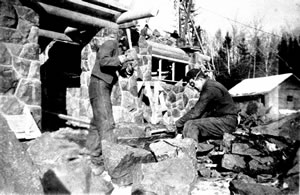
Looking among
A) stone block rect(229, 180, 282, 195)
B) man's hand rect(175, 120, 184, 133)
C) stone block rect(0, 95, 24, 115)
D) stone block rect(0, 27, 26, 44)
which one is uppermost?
stone block rect(0, 27, 26, 44)

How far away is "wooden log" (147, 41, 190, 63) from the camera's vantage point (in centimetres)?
1241

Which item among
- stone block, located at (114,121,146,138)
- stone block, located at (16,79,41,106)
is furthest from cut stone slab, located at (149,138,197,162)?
stone block, located at (16,79,41,106)

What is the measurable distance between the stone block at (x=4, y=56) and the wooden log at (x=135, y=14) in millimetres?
2620

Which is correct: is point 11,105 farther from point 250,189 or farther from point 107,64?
point 250,189

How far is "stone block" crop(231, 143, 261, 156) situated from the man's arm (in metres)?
1.14

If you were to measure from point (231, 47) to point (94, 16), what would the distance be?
28032 mm

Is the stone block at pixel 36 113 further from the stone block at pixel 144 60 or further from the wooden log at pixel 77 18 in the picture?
the stone block at pixel 144 60

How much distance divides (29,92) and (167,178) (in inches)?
115

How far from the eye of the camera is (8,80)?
4488 millimetres

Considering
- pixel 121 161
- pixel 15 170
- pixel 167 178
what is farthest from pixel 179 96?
pixel 15 170

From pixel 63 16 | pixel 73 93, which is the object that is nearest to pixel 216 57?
pixel 73 93

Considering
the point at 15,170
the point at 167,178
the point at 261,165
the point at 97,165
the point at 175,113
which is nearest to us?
the point at 15,170

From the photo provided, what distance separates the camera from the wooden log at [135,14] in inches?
220

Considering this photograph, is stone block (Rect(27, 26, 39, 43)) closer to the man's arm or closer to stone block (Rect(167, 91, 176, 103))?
the man's arm
